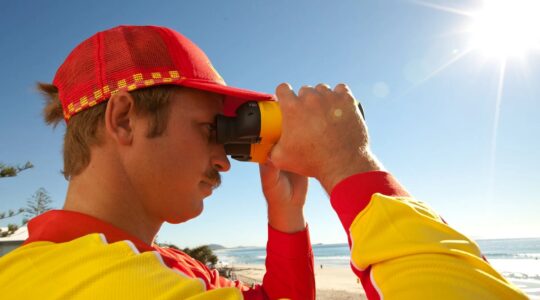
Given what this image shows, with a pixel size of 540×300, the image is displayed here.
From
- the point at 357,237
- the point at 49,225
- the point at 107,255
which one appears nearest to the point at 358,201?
the point at 357,237

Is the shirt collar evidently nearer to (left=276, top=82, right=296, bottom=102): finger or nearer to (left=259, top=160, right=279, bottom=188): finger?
(left=276, top=82, right=296, bottom=102): finger

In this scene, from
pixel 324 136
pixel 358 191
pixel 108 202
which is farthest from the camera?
pixel 108 202

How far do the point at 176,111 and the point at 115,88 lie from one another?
217 mm

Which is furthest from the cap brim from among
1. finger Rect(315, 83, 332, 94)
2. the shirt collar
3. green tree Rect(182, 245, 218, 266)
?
green tree Rect(182, 245, 218, 266)

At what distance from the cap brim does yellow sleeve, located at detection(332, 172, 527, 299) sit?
71 cm

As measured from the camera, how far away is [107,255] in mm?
895

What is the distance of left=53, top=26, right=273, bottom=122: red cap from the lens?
136 cm

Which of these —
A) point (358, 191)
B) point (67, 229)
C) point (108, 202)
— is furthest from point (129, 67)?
point (358, 191)

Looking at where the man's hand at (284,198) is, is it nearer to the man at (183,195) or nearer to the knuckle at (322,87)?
the man at (183,195)

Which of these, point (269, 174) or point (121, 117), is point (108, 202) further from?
point (269, 174)

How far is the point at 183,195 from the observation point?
1.43 metres

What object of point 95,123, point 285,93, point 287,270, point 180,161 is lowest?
point 287,270

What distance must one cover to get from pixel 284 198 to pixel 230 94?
67cm

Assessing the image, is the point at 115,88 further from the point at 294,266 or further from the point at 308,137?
the point at 294,266
